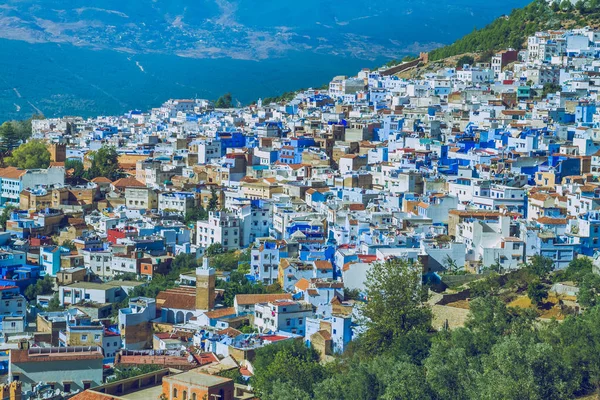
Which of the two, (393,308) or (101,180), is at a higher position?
(101,180)

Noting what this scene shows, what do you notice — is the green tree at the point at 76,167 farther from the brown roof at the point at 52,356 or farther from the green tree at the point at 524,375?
the green tree at the point at 524,375

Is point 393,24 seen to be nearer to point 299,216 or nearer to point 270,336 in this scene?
point 299,216

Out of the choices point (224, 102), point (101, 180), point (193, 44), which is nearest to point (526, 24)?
point (224, 102)

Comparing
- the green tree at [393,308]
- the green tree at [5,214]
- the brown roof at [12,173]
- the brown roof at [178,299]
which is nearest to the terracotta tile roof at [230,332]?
the brown roof at [178,299]

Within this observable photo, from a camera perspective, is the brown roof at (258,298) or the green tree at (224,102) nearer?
the brown roof at (258,298)

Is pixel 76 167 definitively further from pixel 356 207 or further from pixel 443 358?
pixel 443 358

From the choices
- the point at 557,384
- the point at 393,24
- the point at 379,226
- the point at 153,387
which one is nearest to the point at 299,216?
the point at 379,226

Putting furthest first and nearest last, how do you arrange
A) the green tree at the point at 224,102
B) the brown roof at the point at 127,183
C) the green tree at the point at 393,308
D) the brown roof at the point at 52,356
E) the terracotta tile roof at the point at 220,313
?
the green tree at the point at 224,102 < the brown roof at the point at 127,183 < the terracotta tile roof at the point at 220,313 < the green tree at the point at 393,308 < the brown roof at the point at 52,356
